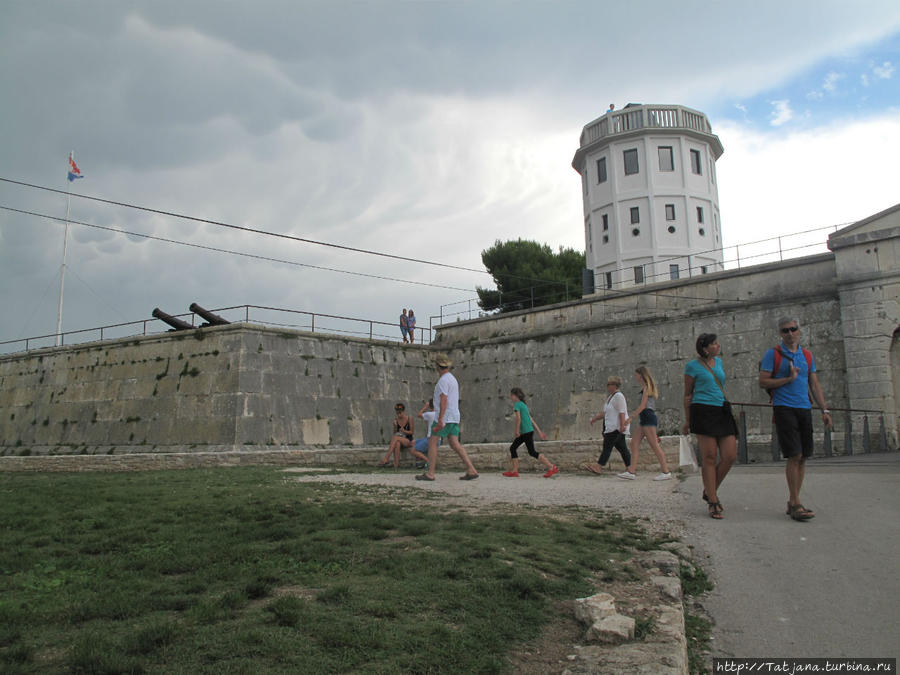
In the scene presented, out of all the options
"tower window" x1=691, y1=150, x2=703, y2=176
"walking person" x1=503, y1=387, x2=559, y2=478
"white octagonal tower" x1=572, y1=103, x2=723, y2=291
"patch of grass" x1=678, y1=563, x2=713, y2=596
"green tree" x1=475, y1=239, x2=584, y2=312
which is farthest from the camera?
"green tree" x1=475, y1=239, x2=584, y2=312

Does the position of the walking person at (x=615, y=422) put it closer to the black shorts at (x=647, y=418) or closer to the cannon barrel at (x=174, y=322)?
the black shorts at (x=647, y=418)

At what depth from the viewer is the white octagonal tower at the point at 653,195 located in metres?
35.6

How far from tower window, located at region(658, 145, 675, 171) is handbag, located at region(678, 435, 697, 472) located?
92.4ft

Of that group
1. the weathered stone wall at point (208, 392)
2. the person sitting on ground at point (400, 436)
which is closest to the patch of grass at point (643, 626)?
the person sitting on ground at point (400, 436)

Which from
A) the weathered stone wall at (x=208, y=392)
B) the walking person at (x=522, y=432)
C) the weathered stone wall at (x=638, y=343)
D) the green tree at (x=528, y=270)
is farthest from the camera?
the green tree at (x=528, y=270)

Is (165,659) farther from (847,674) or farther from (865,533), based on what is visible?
(865,533)

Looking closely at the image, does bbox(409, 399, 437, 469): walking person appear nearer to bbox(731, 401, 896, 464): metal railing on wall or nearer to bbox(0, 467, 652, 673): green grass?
bbox(0, 467, 652, 673): green grass

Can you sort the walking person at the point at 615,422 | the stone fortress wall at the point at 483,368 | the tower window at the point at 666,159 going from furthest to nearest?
the tower window at the point at 666,159 < the stone fortress wall at the point at 483,368 < the walking person at the point at 615,422

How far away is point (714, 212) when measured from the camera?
37.3m

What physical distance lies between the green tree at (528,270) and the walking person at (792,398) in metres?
36.8

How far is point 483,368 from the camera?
26312 mm

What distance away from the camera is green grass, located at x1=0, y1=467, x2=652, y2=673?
2609 millimetres

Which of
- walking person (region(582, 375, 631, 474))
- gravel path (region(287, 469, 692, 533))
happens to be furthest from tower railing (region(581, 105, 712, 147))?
gravel path (region(287, 469, 692, 533))

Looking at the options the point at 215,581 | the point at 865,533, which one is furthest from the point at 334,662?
the point at 865,533
